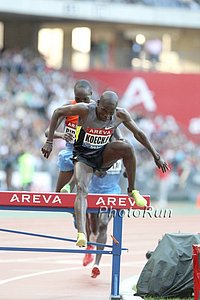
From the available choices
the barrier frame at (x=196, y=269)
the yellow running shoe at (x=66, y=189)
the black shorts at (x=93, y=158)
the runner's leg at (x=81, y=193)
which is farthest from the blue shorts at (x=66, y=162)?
the barrier frame at (x=196, y=269)

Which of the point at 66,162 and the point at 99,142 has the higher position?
the point at 99,142

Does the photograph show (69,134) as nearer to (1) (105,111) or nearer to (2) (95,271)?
(1) (105,111)

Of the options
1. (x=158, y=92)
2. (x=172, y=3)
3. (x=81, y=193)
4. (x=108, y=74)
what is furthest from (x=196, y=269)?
(x=172, y=3)

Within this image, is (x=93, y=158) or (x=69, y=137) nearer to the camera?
(x=93, y=158)

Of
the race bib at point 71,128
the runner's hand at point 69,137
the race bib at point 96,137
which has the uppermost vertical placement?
the race bib at point 96,137

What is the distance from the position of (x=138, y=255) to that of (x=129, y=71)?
2107cm

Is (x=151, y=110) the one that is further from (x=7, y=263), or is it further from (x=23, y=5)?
(x=7, y=263)

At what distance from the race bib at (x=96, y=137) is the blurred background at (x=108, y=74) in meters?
16.0

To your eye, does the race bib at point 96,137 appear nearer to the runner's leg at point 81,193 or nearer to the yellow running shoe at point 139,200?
the runner's leg at point 81,193

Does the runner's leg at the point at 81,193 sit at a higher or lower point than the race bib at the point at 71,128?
lower

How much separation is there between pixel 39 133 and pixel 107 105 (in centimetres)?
1944

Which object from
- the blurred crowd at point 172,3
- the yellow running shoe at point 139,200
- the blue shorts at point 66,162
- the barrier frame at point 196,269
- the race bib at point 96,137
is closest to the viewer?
the barrier frame at point 196,269

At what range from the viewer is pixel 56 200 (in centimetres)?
1097

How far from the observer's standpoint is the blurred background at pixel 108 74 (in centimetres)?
2983
